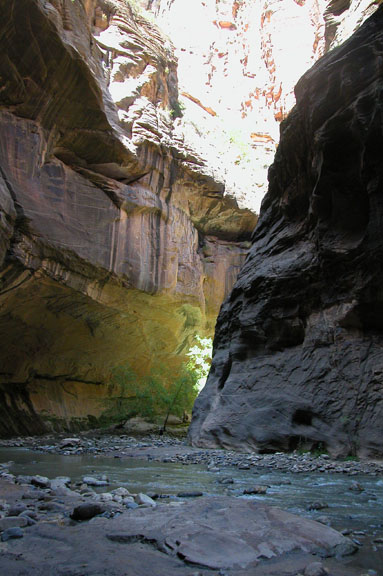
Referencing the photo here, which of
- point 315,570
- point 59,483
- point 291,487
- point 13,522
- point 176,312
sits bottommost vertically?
point 59,483

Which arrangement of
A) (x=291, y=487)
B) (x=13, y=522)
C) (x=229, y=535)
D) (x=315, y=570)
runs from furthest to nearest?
(x=291, y=487)
(x=13, y=522)
(x=229, y=535)
(x=315, y=570)


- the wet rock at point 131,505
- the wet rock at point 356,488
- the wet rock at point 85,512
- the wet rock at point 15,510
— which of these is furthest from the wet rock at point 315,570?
the wet rock at point 356,488

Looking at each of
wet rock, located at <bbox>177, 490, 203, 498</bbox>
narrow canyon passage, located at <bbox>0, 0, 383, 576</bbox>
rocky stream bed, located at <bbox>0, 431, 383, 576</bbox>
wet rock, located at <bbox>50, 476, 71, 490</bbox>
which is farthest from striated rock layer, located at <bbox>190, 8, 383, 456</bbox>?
wet rock, located at <bbox>50, 476, 71, 490</bbox>

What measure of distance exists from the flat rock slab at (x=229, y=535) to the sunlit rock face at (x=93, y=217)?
11505 millimetres

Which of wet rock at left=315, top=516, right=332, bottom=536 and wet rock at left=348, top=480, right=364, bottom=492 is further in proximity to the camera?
wet rock at left=348, top=480, right=364, bottom=492

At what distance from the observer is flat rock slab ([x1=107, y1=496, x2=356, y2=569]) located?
2234mm

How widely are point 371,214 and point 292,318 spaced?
3.55 m

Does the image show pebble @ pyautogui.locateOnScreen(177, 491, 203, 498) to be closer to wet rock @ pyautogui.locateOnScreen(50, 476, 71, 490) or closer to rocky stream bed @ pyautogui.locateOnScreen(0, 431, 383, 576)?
rocky stream bed @ pyautogui.locateOnScreen(0, 431, 383, 576)

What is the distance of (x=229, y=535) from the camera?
96.9 inches

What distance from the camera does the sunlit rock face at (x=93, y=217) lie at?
45.8 feet

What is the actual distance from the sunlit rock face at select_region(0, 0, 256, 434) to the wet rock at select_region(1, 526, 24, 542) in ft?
37.0

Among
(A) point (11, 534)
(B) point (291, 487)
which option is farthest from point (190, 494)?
(A) point (11, 534)

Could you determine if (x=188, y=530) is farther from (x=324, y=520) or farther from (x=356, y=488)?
(x=356, y=488)

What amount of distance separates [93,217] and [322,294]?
10.2 meters
